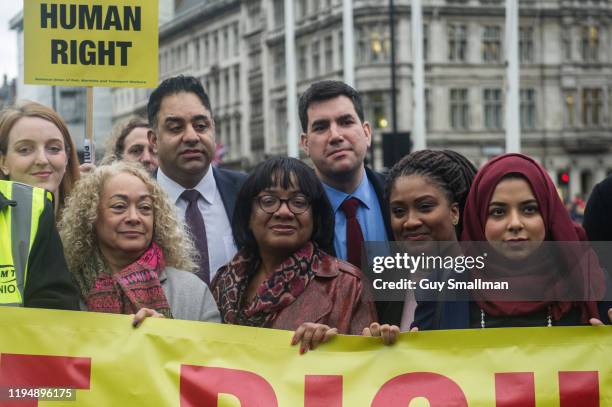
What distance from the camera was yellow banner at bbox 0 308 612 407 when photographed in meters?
4.67

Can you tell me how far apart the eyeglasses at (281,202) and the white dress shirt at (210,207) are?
0.95 meters

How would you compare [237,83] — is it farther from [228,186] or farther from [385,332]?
[385,332]

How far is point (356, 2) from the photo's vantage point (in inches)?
2405

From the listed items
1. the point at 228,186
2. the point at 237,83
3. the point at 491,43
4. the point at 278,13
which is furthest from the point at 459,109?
the point at 228,186

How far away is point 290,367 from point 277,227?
71cm

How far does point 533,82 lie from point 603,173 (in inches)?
240

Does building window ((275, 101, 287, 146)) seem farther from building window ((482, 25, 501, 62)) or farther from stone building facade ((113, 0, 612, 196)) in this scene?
building window ((482, 25, 501, 62))

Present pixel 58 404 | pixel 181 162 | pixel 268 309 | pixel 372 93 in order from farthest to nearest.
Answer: pixel 372 93 → pixel 181 162 → pixel 268 309 → pixel 58 404

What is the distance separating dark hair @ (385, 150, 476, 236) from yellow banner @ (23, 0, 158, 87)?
174cm

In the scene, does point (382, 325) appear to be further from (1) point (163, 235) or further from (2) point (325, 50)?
(2) point (325, 50)

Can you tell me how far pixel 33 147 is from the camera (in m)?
5.61

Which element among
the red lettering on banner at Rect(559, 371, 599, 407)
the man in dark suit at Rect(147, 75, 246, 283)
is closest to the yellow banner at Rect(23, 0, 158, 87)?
the man in dark suit at Rect(147, 75, 246, 283)

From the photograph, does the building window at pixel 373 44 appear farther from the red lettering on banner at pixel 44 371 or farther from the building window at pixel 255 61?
the red lettering on banner at pixel 44 371

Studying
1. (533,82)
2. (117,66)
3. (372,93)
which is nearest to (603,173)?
(533,82)
